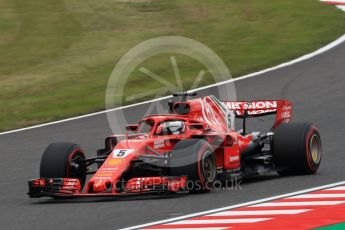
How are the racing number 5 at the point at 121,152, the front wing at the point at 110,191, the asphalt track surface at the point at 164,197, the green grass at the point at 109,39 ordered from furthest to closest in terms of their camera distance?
the green grass at the point at 109,39 → the racing number 5 at the point at 121,152 → the front wing at the point at 110,191 → the asphalt track surface at the point at 164,197

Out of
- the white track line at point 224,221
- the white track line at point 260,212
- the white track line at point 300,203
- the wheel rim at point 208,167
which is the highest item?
the wheel rim at point 208,167

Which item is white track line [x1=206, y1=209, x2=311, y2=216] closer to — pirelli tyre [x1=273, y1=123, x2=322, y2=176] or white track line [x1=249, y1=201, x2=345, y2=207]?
white track line [x1=249, y1=201, x2=345, y2=207]

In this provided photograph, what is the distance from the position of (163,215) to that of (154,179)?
1.13 metres

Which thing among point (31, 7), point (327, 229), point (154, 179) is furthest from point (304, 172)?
point (31, 7)

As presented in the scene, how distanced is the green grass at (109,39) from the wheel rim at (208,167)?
754 centimetres

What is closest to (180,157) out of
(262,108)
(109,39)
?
(262,108)

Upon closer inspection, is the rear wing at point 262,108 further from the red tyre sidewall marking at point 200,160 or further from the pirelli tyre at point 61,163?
the pirelli tyre at point 61,163

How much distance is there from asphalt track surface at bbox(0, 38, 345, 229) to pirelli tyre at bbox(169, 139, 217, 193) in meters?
0.17

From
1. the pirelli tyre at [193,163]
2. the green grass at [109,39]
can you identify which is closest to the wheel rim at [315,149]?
the pirelli tyre at [193,163]

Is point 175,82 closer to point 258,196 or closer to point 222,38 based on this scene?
point 222,38

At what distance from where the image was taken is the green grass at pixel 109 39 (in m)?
20.9

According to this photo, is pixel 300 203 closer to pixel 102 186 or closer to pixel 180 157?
pixel 180 157

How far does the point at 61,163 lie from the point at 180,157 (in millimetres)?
1680

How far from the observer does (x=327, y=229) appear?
368 inches
